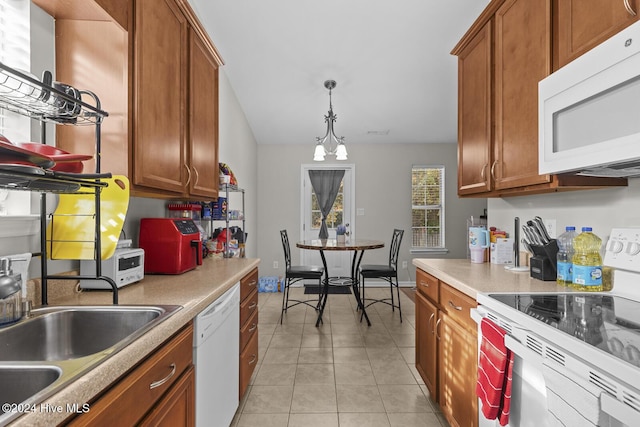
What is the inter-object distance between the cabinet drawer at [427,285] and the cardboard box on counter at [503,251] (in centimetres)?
46

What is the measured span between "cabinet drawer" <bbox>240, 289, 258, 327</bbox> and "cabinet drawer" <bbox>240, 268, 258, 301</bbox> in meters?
0.03

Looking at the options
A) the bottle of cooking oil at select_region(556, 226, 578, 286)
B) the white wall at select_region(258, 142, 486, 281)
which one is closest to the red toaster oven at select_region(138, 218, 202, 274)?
the bottle of cooking oil at select_region(556, 226, 578, 286)

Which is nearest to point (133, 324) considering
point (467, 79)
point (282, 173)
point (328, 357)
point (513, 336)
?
point (513, 336)

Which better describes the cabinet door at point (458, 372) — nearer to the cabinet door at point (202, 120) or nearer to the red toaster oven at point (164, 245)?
the red toaster oven at point (164, 245)

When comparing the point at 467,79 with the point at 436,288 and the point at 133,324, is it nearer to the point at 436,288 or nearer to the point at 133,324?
the point at 436,288

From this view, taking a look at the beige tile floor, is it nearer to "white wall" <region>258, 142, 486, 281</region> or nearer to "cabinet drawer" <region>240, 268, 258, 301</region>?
"cabinet drawer" <region>240, 268, 258, 301</region>

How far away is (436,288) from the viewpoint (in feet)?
6.40

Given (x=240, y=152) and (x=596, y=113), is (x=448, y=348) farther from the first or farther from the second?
(x=240, y=152)

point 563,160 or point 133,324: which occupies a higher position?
point 563,160

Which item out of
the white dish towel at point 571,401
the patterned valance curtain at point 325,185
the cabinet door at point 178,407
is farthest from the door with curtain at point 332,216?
the white dish towel at point 571,401

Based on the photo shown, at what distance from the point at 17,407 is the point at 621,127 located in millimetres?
1670

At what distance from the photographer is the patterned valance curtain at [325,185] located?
5.43 m

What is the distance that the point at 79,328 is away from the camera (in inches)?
44.6

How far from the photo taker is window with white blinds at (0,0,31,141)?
1.23 m
